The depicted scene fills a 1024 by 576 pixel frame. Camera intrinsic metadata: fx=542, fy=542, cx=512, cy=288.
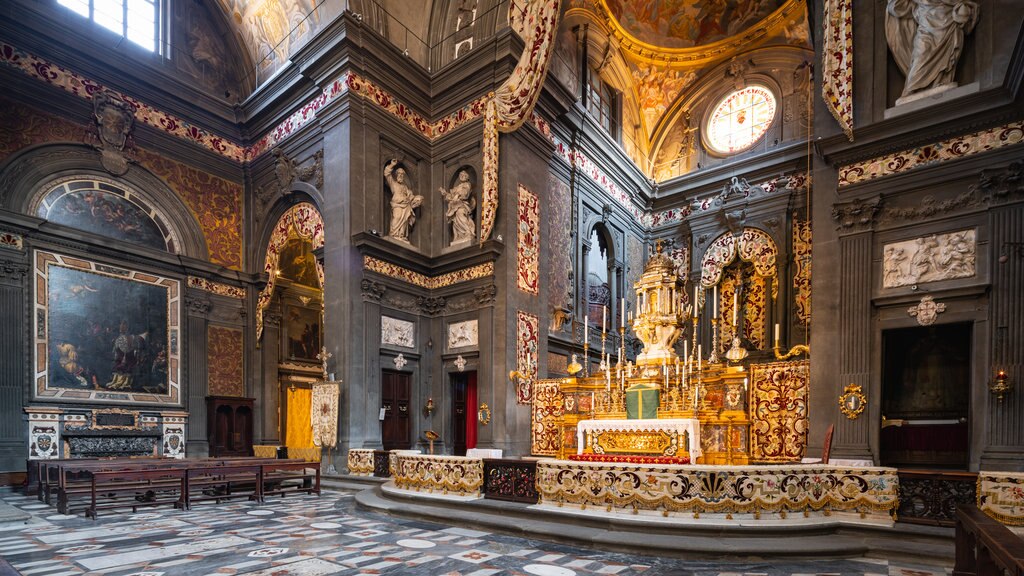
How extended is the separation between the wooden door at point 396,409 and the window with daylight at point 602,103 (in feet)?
32.5

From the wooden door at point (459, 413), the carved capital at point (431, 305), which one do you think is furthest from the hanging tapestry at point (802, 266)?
the carved capital at point (431, 305)

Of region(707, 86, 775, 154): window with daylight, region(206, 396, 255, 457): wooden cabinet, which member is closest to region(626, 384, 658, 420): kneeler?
region(206, 396, 255, 457): wooden cabinet

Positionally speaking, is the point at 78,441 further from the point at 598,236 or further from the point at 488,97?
the point at 598,236

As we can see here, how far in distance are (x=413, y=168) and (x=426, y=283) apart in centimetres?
293

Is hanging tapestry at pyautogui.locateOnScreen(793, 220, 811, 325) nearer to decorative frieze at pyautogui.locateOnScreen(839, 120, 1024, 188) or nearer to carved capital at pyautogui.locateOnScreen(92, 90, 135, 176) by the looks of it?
decorative frieze at pyautogui.locateOnScreen(839, 120, 1024, 188)

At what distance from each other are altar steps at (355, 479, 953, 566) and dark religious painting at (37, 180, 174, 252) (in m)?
11.9

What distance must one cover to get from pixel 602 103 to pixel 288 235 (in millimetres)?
10551

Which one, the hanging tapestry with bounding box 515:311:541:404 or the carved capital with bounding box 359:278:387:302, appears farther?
the hanging tapestry with bounding box 515:311:541:404

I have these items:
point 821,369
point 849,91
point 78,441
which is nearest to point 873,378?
point 821,369

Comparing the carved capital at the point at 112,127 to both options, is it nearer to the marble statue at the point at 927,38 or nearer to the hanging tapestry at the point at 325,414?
the hanging tapestry at the point at 325,414

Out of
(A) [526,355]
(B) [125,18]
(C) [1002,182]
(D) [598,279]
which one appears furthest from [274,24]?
(C) [1002,182]

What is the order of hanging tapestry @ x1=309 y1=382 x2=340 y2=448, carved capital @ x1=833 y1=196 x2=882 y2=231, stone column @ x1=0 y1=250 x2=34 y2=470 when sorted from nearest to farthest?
carved capital @ x1=833 y1=196 x2=882 y2=231 → stone column @ x1=0 y1=250 x2=34 y2=470 → hanging tapestry @ x1=309 y1=382 x2=340 y2=448

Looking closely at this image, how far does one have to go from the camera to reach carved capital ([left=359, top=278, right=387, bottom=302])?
39.4 ft

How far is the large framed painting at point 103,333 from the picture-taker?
1136cm
